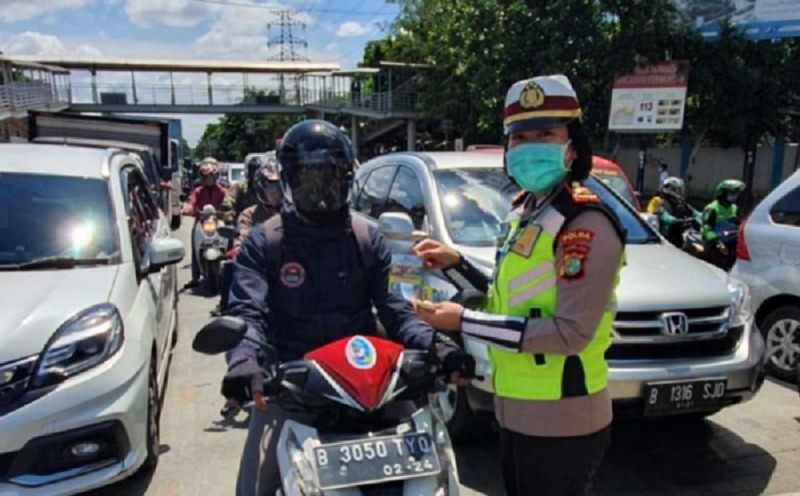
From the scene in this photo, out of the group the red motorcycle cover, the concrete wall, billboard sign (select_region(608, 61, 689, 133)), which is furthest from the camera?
the concrete wall

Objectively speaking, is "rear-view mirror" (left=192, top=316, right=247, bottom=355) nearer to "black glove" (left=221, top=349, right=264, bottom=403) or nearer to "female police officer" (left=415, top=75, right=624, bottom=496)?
"black glove" (left=221, top=349, right=264, bottom=403)

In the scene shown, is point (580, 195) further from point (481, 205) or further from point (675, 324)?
point (481, 205)

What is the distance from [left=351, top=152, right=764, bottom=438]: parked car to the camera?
3.54 meters

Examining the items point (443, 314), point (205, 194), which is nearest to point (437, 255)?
point (443, 314)

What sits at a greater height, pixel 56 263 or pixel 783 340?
pixel 56 263

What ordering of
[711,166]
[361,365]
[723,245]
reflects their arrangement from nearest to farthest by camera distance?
[361,365] < [723,245] < [711,166]

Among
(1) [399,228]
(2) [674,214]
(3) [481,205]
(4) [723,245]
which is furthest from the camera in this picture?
(2) [674,214]

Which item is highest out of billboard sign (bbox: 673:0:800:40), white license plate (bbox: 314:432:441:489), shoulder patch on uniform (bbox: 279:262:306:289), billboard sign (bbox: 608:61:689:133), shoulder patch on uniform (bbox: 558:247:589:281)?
billboard sign (bbox: 673:0:800:40)

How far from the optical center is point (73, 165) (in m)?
4.47

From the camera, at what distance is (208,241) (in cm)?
909

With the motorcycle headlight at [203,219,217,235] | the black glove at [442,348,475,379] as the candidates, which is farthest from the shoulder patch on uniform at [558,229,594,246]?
the motorcycle headlight at [203,219,217,235]

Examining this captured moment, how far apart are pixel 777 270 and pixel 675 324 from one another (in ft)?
8.13

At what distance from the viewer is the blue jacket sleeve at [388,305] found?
242cm

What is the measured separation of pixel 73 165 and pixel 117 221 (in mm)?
699
